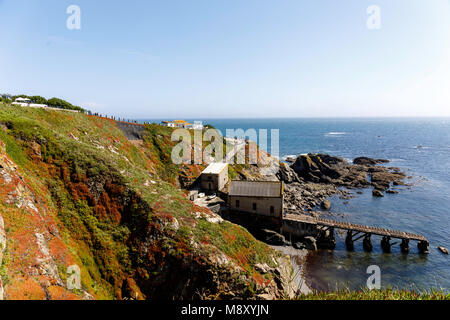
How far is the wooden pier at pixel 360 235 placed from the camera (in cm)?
4034

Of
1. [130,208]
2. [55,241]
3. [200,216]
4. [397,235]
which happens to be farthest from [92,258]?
[397,235]

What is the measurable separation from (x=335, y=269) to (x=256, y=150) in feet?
167

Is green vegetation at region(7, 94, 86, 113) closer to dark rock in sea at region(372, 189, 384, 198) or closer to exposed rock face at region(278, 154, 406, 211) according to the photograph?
exposed rock face at region(278, 154, 406, 211)

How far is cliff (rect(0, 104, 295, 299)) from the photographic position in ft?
57.7

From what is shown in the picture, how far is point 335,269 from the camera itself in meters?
35.8

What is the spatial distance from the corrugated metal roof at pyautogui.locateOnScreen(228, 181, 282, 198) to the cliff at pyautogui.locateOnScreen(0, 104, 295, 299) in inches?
491

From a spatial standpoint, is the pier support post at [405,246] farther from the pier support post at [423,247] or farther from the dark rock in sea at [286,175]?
the dark rock in sea at [286,175]

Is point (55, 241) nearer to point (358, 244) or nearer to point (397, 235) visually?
point (358, 244)

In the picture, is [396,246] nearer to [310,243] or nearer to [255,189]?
[310,243]

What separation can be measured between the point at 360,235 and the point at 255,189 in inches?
918

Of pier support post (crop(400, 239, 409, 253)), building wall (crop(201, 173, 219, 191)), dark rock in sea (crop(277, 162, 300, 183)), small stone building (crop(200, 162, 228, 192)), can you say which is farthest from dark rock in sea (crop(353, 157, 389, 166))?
building wall (crop(201, 173, 219, 191))
